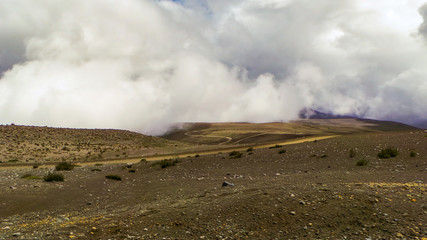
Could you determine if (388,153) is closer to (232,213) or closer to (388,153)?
(388,153)

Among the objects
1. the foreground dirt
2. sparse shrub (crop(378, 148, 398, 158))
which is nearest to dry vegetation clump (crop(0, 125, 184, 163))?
the foreground dirt

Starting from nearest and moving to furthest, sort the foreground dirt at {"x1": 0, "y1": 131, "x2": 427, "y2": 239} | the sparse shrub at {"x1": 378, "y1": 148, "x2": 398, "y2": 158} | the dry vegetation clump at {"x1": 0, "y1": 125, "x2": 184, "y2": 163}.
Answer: the foreground dirt at {"x1": 0, "y1": 131, "x2": 427, "y2": 239} → the sparse shrub at {"x1": 378, "y1": 148, "x2": 398, "y2": 158} → the dry vegetation clump at {"x1": 0, "y1": 125, "x2": 184, "y2": 163}

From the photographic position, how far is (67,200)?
13.2 meters

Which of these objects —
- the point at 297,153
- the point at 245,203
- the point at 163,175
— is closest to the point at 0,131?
the point at 163,175

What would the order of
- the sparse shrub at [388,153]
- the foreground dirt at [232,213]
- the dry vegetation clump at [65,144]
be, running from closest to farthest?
1. the foreground dirt at [232,213]
2. the sparse shrub at [388,153]
3. the dry vegetation clump at [65,144]

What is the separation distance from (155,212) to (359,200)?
6412 millimetres

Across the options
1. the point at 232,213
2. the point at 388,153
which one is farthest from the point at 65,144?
the point at 232,213

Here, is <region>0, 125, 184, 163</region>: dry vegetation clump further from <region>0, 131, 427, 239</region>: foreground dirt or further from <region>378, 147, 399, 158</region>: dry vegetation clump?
<region>378, 147, 399, 158</region>: dry vegetation clump

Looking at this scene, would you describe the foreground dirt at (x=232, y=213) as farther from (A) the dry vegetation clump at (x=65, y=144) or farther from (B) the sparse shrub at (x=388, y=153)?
(A) the dry vegetation clump at (x=65, y=144)

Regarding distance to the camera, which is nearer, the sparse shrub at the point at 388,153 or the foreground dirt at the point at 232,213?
the foreground dirt at the point at 232,213

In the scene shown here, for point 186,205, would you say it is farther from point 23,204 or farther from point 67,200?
point 23,204

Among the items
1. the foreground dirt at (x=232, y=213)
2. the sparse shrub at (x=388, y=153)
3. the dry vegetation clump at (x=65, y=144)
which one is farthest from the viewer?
the dry vegetation clump at (x=65, y=144)

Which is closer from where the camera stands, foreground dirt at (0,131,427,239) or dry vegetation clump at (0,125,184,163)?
foreground dirt at (0,131,427,239)

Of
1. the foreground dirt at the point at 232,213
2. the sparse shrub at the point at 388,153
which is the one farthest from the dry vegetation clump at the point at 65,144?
the sparse shrub at the point at 388,153
